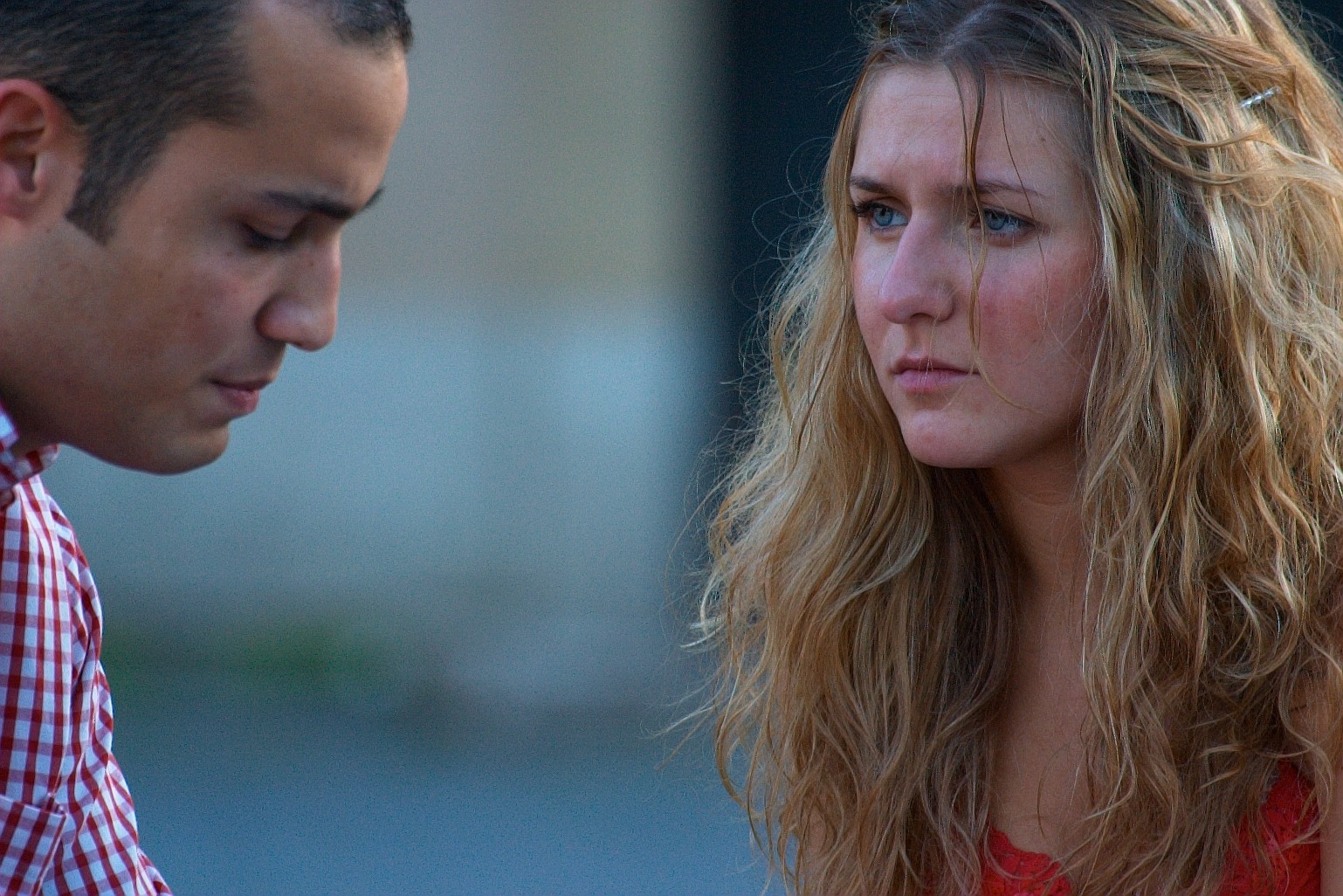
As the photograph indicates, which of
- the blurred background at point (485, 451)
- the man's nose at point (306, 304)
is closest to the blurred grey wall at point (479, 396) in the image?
the blurred background at point (485, 451)

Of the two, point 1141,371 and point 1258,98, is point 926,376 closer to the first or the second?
point 1141,371

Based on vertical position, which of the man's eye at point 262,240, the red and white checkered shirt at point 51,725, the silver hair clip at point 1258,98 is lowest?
the red and white checkered shirt at point 51,725

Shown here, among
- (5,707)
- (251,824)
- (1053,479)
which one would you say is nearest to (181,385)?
(5,707)

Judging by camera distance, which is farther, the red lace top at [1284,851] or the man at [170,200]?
the red lace top at [1284,851]

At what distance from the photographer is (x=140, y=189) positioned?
111 centimetres

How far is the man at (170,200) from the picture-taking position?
3.63 ft

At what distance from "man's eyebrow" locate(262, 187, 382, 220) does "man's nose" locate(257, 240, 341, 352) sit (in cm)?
3

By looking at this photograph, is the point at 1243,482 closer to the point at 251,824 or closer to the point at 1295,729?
the point at 1295,729

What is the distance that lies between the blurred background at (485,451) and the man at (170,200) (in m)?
4.43

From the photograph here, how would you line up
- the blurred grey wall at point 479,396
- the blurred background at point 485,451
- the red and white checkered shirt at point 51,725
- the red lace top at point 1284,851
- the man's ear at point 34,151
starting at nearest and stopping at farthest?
1. the man's ear at point 34,151
2. the red and white checkered shirt at point 51,725
3. the red lace top at point 1284,851
4. the blurred background at point 485,451
5. the blurred grey wall at point 479,396

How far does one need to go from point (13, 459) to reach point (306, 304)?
26 cm

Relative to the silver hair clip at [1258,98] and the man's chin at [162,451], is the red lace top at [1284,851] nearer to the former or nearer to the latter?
the silver hair clip at [1258,98]

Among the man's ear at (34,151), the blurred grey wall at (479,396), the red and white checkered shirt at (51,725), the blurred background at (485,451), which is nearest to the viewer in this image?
the man's ear at (34,151)

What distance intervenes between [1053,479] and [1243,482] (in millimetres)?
245
